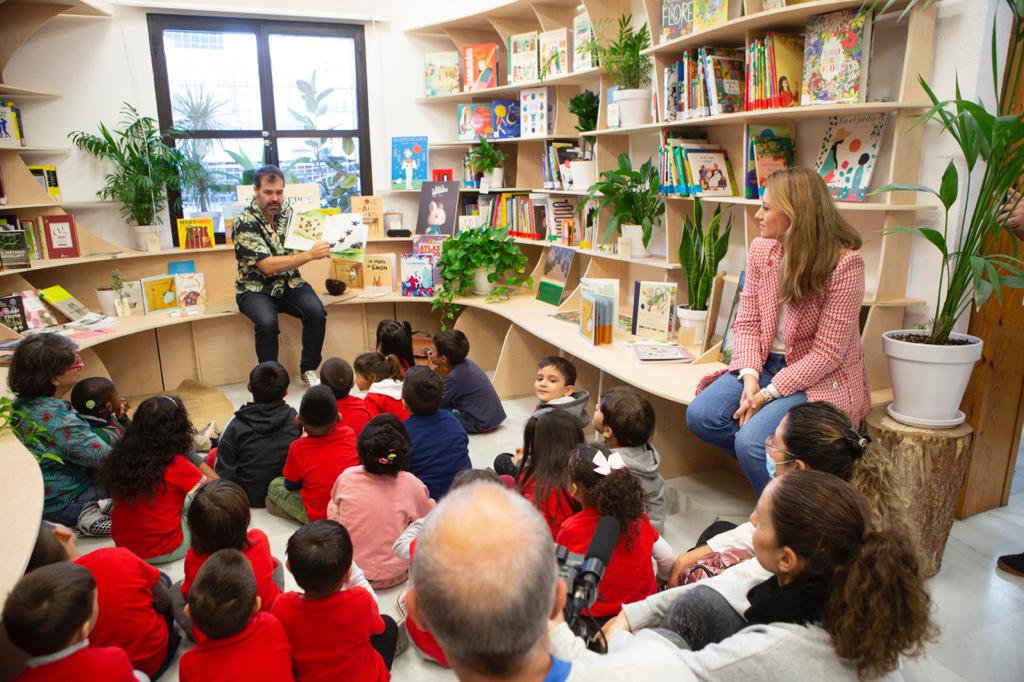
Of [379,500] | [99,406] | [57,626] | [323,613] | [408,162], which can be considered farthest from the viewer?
[408,162]

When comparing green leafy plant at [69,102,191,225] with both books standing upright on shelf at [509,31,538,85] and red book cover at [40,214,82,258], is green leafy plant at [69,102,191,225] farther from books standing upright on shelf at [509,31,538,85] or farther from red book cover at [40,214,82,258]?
books standing upright on shelf at [509,31,538,85]

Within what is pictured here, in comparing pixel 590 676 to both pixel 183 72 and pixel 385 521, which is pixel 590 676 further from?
pixel 183 72

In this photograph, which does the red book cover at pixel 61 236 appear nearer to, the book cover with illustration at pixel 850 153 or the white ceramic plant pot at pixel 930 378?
the book cover with illustration at pixel 850 153

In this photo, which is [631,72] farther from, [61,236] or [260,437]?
[61,236]

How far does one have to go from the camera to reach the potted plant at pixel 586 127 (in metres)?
4.10

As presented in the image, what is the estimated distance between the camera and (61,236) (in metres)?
4.27

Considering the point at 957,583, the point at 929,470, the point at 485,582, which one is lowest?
the point at 957,583

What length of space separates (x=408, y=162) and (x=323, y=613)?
4.32m

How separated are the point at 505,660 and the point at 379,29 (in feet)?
17.6

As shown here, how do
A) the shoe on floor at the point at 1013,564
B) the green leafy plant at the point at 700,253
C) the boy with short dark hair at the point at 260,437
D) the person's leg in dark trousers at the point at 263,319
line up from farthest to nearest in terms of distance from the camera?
the person's leg in dark trousers at the point at 263,319, the green leafy plant at the point at 700,253, the boy with short dark hair at the point at 260,437, the shoe on floor at the point at 1013,564

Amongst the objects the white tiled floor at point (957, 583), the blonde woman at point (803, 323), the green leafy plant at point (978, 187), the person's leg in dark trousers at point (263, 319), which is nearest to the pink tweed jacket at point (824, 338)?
the blonde woman at point (803, 323)

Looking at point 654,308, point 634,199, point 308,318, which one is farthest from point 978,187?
point 308,318

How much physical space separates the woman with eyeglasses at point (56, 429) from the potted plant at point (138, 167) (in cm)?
222

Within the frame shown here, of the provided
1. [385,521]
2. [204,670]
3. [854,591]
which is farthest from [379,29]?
[854,591]
